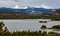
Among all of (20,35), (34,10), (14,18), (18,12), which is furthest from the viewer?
(34,10)

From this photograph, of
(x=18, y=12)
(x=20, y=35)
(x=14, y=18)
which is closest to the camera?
(x=20, y=35)

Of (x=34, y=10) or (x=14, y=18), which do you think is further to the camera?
(x=34, y=10)

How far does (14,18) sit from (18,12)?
5108 mm

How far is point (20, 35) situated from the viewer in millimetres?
21047

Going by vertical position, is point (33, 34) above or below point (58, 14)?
above

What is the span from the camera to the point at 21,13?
6806 cm

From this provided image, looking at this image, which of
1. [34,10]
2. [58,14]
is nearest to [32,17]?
[58,14]

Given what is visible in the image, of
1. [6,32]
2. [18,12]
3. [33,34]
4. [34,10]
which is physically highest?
[6,32]

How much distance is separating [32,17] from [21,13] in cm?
367

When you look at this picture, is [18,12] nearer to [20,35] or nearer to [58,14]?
[58,14]

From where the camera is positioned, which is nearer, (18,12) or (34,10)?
(18,12)

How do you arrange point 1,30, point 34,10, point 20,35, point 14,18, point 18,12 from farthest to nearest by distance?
point 34,10 → point 18,12 → point 14,18 → point 20,35 → point 1,30

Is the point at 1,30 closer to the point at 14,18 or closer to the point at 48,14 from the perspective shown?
the point at 14,18

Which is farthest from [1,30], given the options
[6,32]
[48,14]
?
[48,14]
